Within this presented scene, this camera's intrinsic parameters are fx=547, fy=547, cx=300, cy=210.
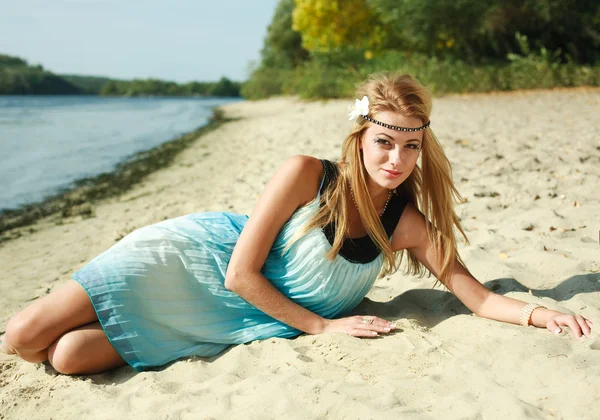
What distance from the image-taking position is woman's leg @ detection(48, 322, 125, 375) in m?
2.73

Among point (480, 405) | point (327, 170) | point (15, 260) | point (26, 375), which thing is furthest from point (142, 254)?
point (15, 260)

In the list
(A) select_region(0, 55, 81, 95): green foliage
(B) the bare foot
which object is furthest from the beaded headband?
(A) select_region(0, 55, 81, 95): green foliage

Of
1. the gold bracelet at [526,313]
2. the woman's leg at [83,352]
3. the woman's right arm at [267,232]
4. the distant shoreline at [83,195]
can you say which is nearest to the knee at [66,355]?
the woman's leg at [83,352]

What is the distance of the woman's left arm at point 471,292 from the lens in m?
2.62

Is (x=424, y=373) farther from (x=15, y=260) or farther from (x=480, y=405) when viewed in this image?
(x=15, y=260)

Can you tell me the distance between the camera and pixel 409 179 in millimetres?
3107

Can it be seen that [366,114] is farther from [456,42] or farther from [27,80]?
[27,80]

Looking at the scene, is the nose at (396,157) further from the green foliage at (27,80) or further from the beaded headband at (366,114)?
the green foliage at (27,80)

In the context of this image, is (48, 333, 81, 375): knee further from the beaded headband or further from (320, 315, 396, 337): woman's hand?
the beaded headband

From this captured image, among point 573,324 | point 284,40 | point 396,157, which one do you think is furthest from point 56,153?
point 284,40

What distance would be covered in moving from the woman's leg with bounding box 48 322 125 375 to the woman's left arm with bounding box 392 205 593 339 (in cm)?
163

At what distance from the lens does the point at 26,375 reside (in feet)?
9.29

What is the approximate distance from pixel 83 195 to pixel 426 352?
7783mm

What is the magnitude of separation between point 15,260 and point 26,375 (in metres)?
3.08
